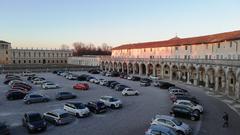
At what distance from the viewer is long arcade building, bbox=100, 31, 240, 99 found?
39.8m

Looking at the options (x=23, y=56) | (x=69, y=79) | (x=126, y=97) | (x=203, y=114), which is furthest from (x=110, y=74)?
(x=23, y=56)

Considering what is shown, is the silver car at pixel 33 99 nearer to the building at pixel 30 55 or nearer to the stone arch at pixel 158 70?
the stone arch at pixel 158 70

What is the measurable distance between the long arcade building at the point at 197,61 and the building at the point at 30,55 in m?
55.6

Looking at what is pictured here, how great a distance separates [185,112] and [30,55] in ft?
373

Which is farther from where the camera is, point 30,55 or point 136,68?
point 30,55

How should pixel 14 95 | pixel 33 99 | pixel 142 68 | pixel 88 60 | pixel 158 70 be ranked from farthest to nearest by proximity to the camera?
pixel 88 60
pixel 142 68
pixel 158 70
pixel 14 95
pixel 33 99

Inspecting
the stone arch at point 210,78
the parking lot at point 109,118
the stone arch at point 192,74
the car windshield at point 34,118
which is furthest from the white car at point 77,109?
the stone arch at point 192,74

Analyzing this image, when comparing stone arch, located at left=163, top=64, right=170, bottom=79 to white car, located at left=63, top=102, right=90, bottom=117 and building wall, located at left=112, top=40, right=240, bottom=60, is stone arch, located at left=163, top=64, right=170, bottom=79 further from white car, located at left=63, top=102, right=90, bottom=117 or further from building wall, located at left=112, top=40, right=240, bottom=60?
white car, located at left=63, top=102, right=90, bottom=117

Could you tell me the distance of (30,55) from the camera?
126000mm

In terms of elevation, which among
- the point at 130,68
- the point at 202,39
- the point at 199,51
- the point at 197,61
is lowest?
the point at 130,68

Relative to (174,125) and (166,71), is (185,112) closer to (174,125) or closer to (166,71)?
(174,125)

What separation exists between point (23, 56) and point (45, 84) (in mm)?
89032

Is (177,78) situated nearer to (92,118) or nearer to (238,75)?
(238,75)

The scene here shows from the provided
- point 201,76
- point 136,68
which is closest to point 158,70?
point 136,68
